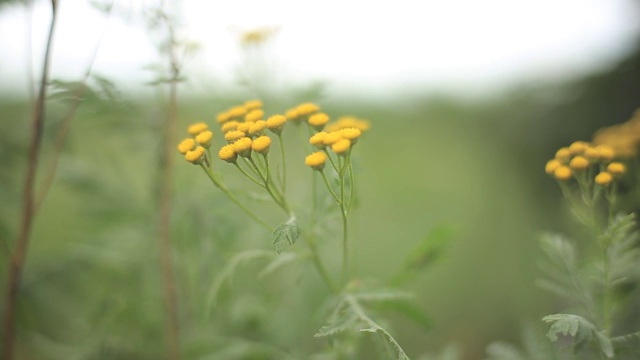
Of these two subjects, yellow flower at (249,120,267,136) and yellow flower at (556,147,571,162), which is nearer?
yellow flower at (249,120,267,136)

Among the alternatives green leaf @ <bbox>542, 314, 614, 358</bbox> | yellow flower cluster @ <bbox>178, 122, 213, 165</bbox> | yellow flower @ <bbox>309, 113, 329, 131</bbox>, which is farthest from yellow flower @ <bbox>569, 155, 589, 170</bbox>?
yellow flower cluster @ <bbox>178, 122, 213, 165</bbox>

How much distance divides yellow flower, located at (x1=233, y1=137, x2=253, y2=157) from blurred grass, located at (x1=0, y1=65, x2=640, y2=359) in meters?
0.36

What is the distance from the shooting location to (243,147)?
1027mm

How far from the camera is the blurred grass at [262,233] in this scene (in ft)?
5.64

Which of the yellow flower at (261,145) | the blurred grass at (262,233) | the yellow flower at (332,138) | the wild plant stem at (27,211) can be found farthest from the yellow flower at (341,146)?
the wild plant stem at (27,211)

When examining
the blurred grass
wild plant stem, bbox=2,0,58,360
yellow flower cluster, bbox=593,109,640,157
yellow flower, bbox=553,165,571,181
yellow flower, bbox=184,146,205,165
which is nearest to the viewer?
yellow flower, bbox=184,146,205,165

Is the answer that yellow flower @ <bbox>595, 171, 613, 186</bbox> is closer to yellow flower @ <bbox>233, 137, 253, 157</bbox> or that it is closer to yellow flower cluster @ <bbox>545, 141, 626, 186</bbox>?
yellow flower cluster @ <bbox>545, 141, 626, 186</bbox>

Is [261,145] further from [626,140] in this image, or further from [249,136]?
[626,140]

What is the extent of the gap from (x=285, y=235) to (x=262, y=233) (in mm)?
1174

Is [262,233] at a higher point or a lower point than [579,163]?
lower

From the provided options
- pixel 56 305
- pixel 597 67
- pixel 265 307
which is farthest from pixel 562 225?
pixel 56 305

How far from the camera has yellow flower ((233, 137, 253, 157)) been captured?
103 cm

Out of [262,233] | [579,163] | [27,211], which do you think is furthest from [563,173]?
[27,211]

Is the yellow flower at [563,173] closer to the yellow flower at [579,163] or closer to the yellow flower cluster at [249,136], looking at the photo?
the yellow flower at [579,163]
